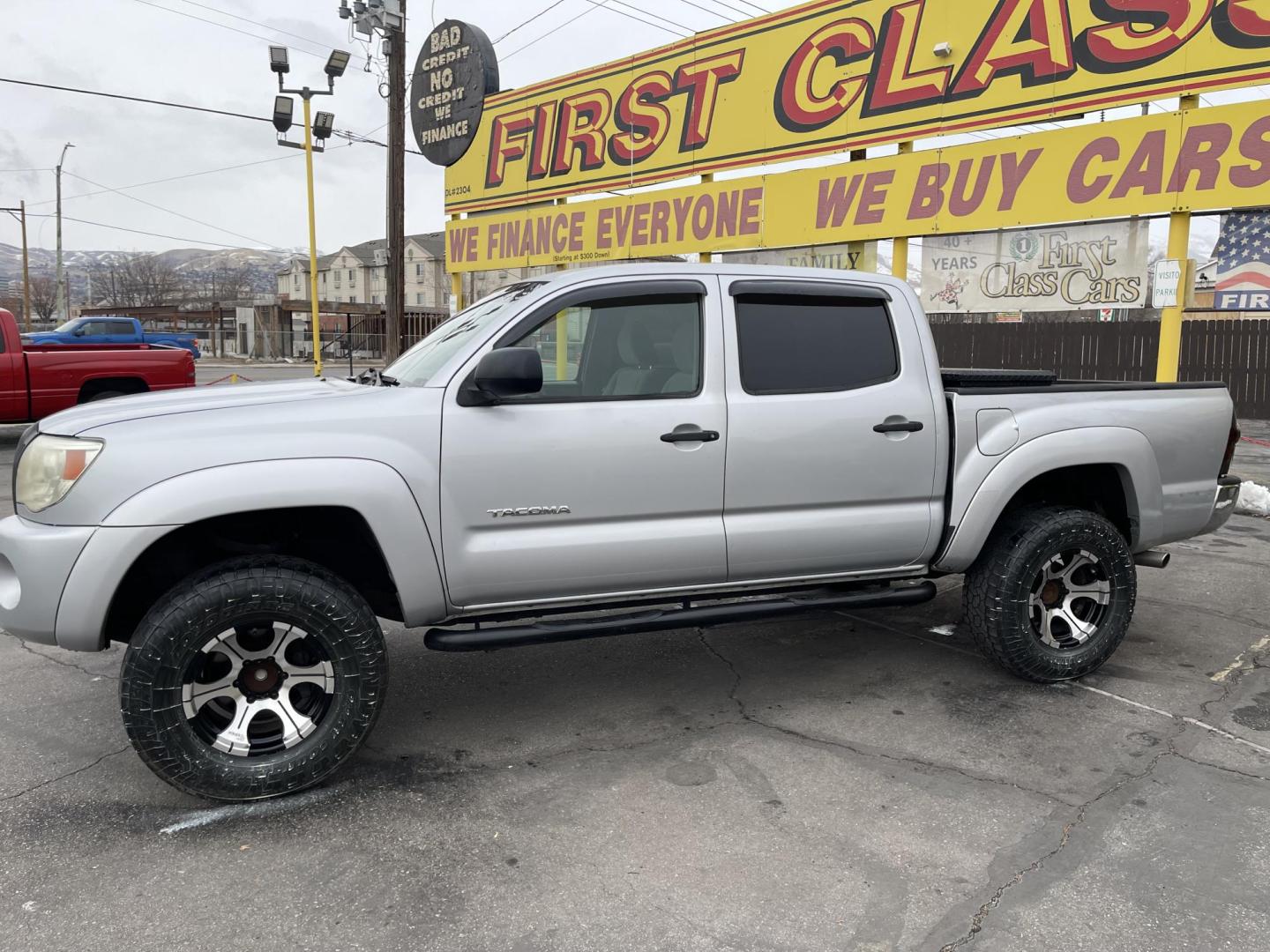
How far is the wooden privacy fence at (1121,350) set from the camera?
1781cm

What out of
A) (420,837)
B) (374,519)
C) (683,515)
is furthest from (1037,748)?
(374,519)

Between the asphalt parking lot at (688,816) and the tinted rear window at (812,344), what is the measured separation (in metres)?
1.48

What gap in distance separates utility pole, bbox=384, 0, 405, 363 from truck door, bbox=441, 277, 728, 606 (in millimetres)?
11876

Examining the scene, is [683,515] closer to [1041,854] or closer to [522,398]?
[522,398]

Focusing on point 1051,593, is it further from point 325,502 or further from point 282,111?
point 282,111

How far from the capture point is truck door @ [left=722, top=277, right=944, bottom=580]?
13.3 feet

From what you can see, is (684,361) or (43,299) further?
(43,299)

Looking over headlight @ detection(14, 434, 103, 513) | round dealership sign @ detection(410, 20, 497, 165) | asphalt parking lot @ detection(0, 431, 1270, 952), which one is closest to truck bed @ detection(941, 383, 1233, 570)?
asphalt parking lot @ detection(0, 431, 1270, 952)

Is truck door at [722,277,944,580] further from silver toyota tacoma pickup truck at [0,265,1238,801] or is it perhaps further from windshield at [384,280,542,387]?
windshield at [384,280,542,387]

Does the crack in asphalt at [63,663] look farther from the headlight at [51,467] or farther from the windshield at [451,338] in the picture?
the windshield at [451,338]

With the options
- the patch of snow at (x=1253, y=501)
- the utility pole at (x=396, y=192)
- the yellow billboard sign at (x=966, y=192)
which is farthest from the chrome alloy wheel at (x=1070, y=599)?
the utility pole at (x=396, y=192)

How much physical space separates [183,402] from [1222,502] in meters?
5.00

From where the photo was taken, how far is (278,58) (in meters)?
20.4

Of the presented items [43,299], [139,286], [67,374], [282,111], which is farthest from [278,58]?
[43,299]
